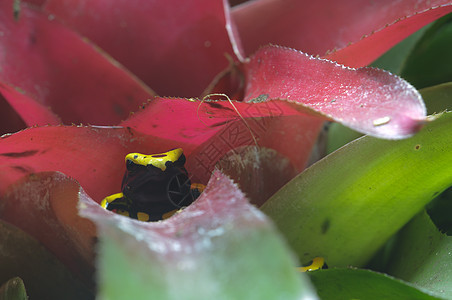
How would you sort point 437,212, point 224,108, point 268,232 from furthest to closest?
point 437,212 < point 224,108 < point 268,232

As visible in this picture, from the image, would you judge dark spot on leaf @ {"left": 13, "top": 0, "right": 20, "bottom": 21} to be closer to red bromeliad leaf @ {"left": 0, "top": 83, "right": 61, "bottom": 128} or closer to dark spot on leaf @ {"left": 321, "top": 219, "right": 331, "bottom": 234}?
red bromeliad leaf @ {"left": 0, "top": 83, "right": 61, "bottom": 128}

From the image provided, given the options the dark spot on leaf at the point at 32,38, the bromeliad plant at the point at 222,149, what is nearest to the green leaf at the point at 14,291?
the bromeliad plant at the point at 222,149

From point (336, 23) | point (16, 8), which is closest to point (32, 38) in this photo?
point (16, 8)

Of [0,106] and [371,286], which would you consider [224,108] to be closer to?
[371,286]

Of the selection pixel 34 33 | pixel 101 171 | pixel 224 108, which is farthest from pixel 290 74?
pixel 34 33

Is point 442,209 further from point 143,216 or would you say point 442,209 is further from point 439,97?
point 143,216
